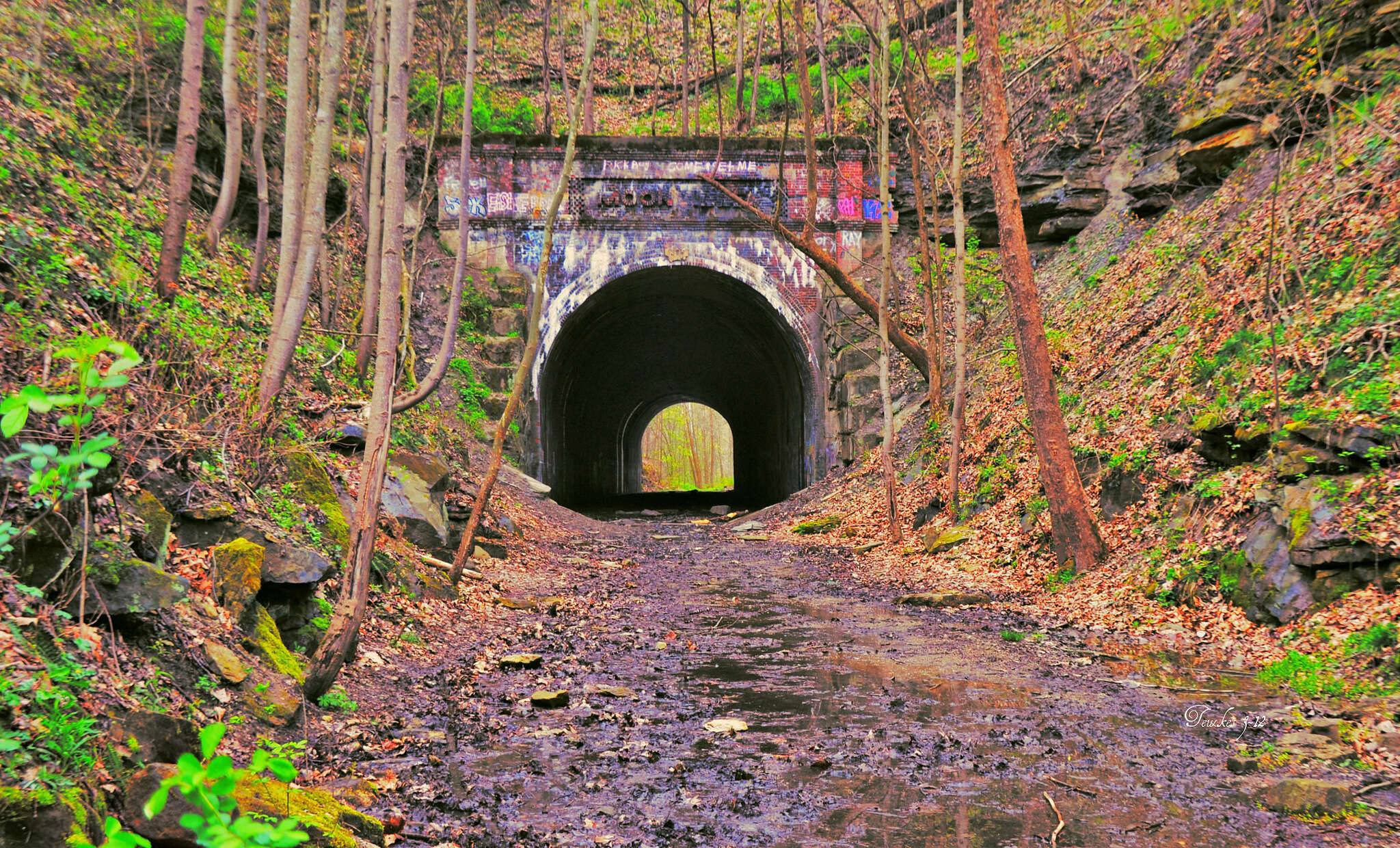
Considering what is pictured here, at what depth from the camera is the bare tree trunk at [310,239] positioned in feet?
21.7

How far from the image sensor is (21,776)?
242cm

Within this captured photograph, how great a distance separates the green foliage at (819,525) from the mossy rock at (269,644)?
1134 cm

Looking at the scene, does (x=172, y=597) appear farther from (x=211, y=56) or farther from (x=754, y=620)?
(x=211, y=56)

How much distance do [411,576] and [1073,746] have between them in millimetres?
5566

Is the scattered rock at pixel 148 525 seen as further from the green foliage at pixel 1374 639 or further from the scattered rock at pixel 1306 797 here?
the green foliage at pixel 1374 639

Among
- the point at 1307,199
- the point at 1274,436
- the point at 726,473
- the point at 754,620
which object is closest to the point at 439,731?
the point at 754,620

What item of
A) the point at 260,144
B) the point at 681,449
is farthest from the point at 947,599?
the point at 681,449

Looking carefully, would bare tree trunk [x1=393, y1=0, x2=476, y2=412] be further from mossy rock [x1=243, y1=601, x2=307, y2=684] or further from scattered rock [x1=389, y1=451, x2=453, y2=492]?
mossy rock [x1=243, y1=601, x2=307, y2=684]

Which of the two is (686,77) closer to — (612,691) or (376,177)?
(376,177)

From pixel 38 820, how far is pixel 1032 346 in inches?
345

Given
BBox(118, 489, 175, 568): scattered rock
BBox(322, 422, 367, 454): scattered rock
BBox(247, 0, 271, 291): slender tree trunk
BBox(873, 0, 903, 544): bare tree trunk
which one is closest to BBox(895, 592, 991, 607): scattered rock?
BBox(873, 0, 903, 544): bare tree trunk

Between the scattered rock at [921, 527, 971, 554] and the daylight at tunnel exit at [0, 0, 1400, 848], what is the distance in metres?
0.23

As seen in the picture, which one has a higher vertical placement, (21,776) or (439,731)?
(21,776)

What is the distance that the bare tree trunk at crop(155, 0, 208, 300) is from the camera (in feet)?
25.6
